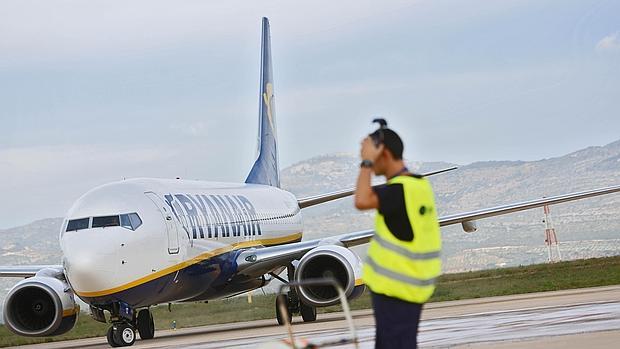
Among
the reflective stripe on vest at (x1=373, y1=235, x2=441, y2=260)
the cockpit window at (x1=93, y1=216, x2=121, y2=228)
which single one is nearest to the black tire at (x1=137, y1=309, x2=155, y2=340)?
the cockpit window at (x1=93, y1=216, x2=121, y2=228)

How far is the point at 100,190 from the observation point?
21828 mm

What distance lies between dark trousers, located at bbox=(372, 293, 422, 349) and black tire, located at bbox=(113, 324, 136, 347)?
14028 mm

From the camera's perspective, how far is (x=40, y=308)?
2427cm

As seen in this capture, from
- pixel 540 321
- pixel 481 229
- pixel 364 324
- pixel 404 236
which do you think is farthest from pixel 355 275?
pixel 481 229

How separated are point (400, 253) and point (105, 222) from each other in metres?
13.9

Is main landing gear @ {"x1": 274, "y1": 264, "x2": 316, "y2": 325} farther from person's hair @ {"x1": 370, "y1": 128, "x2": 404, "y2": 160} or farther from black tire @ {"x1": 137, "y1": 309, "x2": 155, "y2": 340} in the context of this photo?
person's hair @ {"x1": 370, "y1": 128, "x2": 404, "y2": 160}

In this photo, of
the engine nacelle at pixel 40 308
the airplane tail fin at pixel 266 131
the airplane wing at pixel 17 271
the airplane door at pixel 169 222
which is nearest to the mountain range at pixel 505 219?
the airplane tail fin at pixel 266 131

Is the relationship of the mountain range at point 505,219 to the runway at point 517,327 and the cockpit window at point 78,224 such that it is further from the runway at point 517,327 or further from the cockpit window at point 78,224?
the cockpit window at point 78,224

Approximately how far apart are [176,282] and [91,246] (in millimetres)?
2579

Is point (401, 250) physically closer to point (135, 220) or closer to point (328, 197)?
point (135, 220)

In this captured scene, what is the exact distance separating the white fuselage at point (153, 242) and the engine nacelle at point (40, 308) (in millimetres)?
2094

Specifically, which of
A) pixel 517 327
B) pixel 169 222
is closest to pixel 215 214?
pixel 169 222

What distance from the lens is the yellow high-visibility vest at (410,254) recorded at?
7352 mm

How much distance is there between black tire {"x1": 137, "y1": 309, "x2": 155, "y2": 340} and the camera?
24.3 meters
